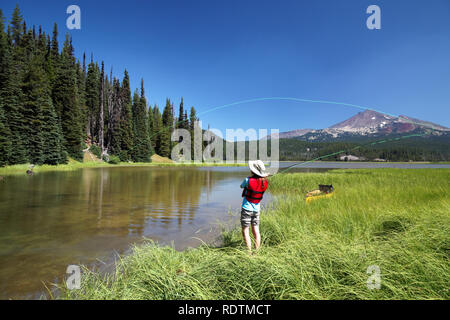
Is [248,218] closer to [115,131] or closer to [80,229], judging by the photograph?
[80,229]

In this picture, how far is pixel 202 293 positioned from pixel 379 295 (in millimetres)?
1949

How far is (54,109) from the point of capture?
123ft

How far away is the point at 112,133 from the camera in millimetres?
55062

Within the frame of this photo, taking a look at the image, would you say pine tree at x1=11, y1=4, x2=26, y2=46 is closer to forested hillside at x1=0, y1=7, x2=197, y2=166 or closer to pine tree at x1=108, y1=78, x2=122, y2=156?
forested hillside at x1=0, y1=7, x2=197, y2=166

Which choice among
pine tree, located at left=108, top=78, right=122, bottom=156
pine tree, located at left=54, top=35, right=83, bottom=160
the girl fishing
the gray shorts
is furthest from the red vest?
pine tree, located at left=108, top=78, right=122, bottom=156

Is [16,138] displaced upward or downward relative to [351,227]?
upward

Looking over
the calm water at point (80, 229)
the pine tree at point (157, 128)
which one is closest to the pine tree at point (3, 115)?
the calm water at point (80, 229)

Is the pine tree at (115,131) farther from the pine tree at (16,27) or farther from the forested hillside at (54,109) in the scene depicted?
the pine tree at (16,27)

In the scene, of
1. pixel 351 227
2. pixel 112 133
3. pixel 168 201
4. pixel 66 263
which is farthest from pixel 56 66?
pixel 351 227

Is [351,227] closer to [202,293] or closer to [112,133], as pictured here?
[202,293]

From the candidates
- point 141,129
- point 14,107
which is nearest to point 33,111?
point 14,107
